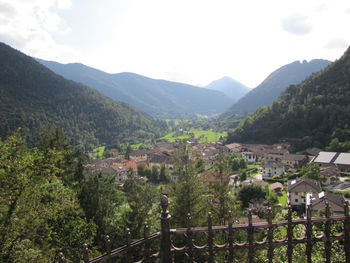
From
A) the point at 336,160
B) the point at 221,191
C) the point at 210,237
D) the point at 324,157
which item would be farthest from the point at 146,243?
the point at 324,157

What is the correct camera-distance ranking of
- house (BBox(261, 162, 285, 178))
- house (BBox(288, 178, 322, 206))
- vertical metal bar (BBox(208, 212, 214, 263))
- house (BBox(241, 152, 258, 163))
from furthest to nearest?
1. house (BBox(241, 152, 258, 163))
2. house (BBox(261, 162, 285, 178))
3. house (BBox(288, 178, 322, 206))
4. vertical metal bar (BBox(208, 212, 214, 263))

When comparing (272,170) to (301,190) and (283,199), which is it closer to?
(283,199)

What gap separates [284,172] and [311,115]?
144ft

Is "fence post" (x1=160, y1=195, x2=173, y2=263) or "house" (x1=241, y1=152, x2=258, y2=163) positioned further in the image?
"house" (x1=241, y1=152, x2=258, y2=163)

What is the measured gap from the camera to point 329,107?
304 ft

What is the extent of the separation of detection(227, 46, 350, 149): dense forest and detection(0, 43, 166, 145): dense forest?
2878 inches

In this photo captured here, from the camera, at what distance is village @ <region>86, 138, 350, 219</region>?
3497 centimetres

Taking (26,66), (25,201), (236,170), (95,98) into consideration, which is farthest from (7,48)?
(25,201)

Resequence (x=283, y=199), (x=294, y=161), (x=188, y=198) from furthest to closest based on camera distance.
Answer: (x=294, y=161), (x=283, y=199), (x=188, y=198)

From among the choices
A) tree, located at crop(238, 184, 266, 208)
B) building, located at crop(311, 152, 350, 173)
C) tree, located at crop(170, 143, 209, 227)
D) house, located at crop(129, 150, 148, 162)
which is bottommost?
house, located at crop(129, 150, 148, 162)

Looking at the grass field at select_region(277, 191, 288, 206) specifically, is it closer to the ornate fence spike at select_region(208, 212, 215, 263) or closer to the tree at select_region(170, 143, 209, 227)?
the tree at select_region(170, 143, 209, 227)

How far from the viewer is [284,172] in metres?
68.8

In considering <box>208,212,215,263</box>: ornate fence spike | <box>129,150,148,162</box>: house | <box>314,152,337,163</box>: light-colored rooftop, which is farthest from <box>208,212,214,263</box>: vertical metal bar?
<box>129,150,148,162</box>: house

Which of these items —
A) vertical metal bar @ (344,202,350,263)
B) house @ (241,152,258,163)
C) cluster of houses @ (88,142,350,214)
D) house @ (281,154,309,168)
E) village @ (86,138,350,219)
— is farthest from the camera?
house @ (241,152,258,163)
